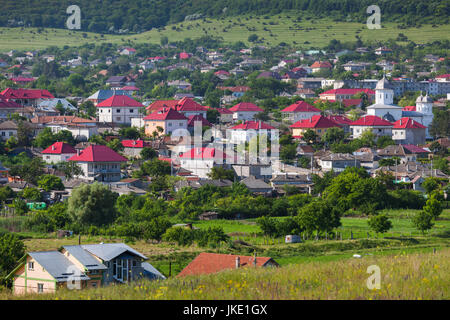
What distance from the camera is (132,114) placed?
62.2 metres

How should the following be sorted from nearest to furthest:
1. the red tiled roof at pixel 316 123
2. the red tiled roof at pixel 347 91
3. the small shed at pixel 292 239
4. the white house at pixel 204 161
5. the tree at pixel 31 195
→ the small shed at pixel 292 239 → the tree at pixel 31 195 → the white house at pixel 204 161 → the red tiled roof at pixel 316 123 → the red tiled roof at pixel 347 91

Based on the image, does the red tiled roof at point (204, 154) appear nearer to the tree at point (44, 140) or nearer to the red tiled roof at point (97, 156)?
the red tiled roof at point (97, 156)

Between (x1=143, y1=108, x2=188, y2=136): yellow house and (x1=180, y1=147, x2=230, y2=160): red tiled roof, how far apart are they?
31.0 feet

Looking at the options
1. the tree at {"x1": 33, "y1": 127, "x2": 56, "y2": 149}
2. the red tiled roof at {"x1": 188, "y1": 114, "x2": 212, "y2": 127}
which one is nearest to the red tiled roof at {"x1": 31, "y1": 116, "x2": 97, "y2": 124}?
the tree at {"x1": 33, "y1": 127, "x2": 56, "y2": 149}

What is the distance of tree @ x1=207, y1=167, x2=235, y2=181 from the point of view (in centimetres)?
4497

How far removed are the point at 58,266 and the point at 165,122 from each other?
36764 millimetres

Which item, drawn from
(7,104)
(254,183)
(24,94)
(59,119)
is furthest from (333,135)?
(24,94)

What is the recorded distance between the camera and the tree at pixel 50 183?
40728 mm

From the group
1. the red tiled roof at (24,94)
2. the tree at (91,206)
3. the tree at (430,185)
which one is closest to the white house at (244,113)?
the red tiled roof at (24,94)

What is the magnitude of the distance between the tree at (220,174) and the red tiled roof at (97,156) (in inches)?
181

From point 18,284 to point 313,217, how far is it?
50.5 ft

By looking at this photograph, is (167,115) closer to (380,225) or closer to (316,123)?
(316,123)

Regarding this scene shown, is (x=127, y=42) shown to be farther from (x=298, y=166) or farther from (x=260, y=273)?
(x=260, y=273)
